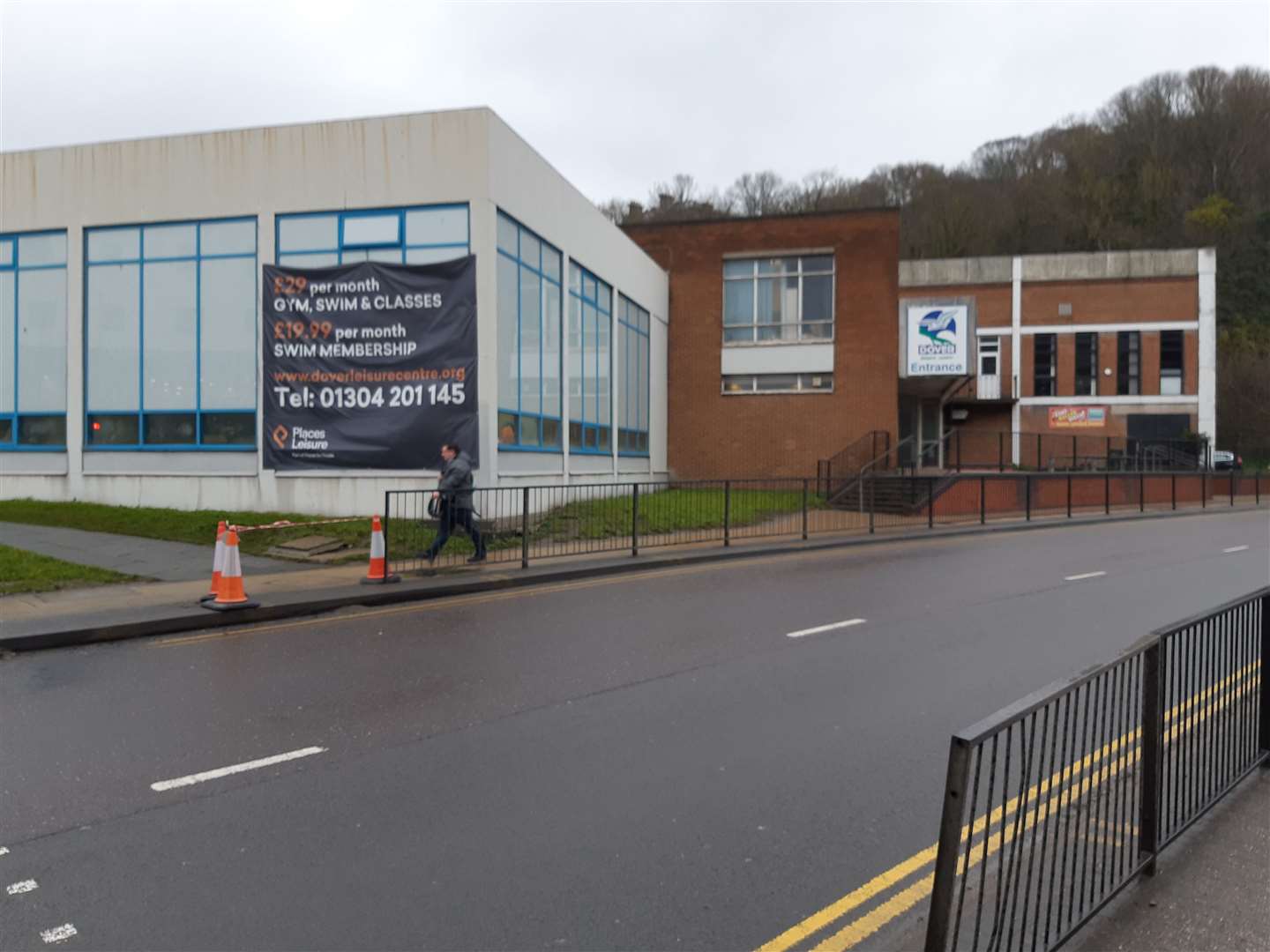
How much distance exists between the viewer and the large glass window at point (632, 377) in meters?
27.2

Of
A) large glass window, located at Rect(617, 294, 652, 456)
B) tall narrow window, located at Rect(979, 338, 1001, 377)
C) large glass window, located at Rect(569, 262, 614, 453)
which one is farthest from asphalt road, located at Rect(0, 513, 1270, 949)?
tall narrow window, located at Rect(979, 338, 1001, 377)

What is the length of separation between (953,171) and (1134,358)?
116 ft

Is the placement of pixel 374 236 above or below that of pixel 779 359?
above

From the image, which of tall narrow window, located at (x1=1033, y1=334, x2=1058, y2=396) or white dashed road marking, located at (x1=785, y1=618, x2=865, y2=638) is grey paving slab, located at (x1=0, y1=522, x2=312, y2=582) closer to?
white dashed road marking, located at (x1=785, y1=618, x2=865, y2=638)

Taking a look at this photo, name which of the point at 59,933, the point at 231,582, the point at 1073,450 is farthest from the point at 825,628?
the point at 1073,450

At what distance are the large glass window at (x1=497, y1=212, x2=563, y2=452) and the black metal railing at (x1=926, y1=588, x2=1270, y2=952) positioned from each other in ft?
47.6

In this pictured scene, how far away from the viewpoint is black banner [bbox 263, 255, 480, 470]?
1741 centimetres

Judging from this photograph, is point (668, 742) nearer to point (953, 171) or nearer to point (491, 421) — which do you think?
point (491, 421)

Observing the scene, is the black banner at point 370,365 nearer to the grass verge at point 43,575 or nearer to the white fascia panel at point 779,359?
the grass verge at point 43,575

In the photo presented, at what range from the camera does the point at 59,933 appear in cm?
351

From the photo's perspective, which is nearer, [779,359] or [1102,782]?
[1102,782]

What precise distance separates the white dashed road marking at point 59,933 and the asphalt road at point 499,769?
0.02 m

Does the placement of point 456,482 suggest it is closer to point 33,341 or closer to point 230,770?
point 230,770

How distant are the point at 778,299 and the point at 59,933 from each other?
30083 mm
